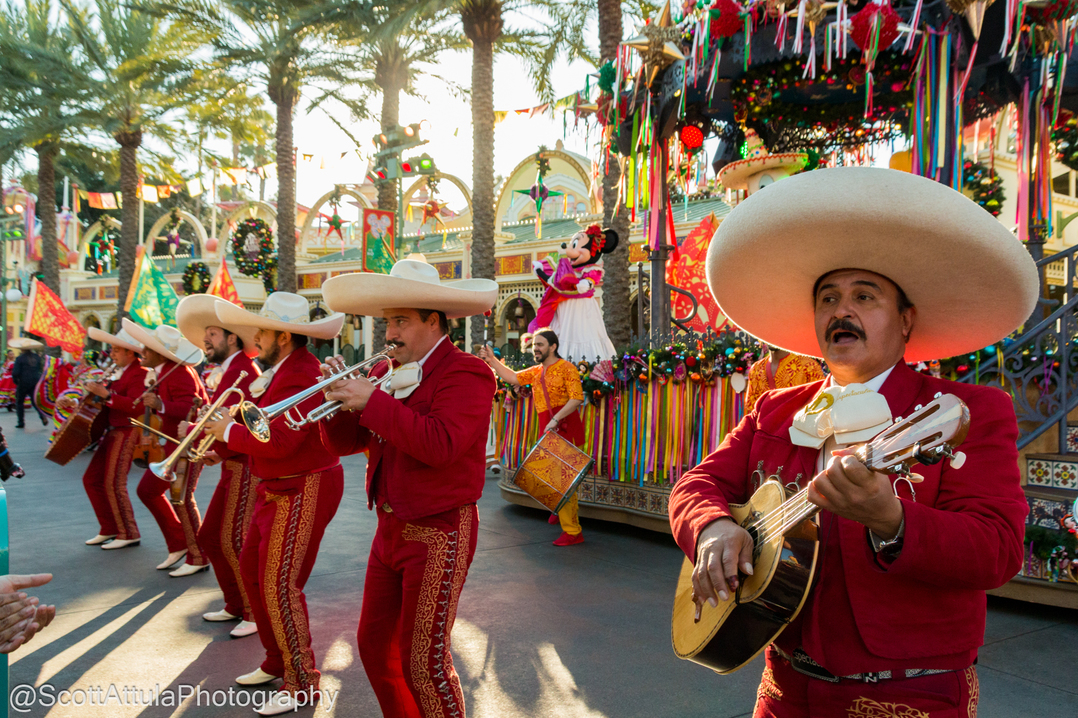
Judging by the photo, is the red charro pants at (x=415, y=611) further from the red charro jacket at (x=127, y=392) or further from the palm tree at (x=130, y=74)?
the palm tree at (x=130, y=74)

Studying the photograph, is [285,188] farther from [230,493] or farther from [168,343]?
[230,493]

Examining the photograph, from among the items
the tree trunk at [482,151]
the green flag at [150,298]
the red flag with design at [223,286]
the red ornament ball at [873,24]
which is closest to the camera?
the red ornament ball at [873,24]

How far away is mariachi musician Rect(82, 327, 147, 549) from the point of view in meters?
7.13

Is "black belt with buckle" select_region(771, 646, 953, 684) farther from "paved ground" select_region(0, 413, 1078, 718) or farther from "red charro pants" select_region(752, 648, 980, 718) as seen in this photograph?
"paved ground" select_region(0, 413, 1078, 718)

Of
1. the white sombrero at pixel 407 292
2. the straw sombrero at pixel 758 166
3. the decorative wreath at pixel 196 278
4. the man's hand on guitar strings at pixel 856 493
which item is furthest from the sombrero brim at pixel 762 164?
the decorative wreath at pixel 196 278

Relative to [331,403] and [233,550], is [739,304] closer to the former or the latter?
[331,403]

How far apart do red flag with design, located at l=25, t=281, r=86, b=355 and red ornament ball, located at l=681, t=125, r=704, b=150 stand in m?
12.4

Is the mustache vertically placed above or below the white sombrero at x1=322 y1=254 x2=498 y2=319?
below

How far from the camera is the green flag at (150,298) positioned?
12.7m

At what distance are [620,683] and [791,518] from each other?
275 cm

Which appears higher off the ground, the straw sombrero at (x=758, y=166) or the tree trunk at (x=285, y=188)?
the tree trunk at (x=285, y=188)

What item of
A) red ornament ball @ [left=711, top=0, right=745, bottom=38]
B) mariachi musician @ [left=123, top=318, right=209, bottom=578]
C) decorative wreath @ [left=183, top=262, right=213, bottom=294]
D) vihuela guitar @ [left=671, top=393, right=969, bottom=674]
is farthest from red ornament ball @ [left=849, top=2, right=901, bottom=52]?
decorative wreath @ [left=183, top=262, right=213, bottom=294]

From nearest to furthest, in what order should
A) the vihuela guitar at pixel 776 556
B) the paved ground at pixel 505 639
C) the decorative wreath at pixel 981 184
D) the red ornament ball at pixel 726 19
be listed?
the vihuela guitar at pixel 776 556 → the paved ground at pixel 505 639 → the red ornament ball at pixel 726 19 → the decorative wreath at pixel 981 184

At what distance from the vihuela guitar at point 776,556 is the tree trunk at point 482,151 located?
1224cm
